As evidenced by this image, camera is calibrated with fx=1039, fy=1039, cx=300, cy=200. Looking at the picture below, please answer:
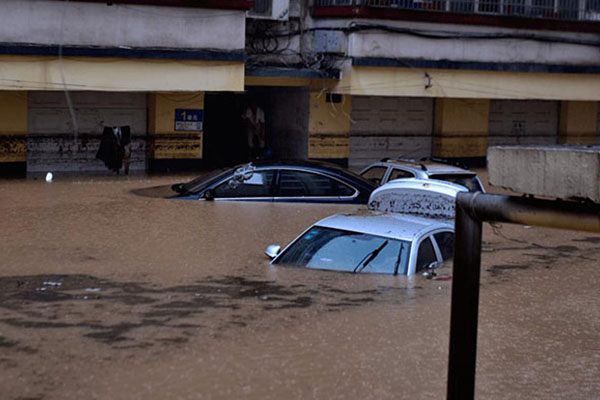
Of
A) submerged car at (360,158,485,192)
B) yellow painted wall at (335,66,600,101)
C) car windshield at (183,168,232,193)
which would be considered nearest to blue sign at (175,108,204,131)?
yellow painted wall at (335,66,600,101)

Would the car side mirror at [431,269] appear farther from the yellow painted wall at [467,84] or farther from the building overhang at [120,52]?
the yellow painted wall at [467,84]

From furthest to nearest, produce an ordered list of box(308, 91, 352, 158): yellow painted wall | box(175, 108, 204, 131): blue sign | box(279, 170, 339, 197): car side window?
1. box(308, 91, 352, 158): yellow painted wall
2. box(175, 108, 204, 131): blue sign
3. box(279, 170, 339, 197): car side window

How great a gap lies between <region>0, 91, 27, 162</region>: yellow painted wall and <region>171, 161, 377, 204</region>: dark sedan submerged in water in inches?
272

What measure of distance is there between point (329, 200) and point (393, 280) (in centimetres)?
541

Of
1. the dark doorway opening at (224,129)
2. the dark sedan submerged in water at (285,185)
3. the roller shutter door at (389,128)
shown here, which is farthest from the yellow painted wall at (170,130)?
the dark sedan submerged in water at (285,185)

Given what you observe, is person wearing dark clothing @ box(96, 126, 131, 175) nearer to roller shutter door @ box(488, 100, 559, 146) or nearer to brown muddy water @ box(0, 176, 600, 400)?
brown muddy water @ box(0, 176, 600, 400)

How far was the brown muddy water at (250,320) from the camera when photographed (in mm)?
7910

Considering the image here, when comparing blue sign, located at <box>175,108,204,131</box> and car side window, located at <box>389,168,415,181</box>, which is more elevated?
blue sign, located at <box>175,108,204,131</box>

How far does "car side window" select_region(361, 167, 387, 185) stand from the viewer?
1711 cm

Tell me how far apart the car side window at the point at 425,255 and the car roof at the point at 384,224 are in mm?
135

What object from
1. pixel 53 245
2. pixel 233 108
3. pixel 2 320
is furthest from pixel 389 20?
pixel 2 320

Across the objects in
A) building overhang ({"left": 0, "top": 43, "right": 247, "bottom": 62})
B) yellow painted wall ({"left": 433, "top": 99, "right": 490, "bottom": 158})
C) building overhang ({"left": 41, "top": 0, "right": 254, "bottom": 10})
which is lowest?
yellow painted wall ({"left": 433, "top": 99, "right": 490, "bottom": 158})

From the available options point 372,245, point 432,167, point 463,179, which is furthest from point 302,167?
point 372,245

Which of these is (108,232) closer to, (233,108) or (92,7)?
(92,7)
